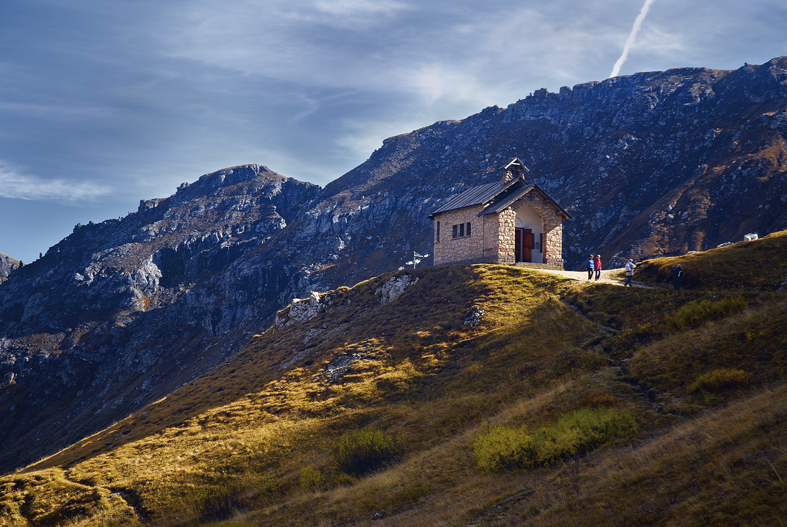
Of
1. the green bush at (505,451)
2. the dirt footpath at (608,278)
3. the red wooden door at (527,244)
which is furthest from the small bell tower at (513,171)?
the green bush at (505,451)

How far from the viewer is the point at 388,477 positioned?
20.2m

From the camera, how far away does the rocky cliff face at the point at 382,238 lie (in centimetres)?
11103

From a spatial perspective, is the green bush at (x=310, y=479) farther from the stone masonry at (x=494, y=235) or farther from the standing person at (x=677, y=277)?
the stone masonry at (x=494, y=235)

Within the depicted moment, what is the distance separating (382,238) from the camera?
17562cm

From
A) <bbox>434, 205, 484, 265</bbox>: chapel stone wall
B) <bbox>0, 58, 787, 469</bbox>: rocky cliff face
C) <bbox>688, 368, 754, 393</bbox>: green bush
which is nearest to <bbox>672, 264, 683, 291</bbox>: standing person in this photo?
<bbox>688, 368, 754, 393</bbox>: green bush

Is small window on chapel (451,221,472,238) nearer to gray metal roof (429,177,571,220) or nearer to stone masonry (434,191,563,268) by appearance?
stone masonry (434,191,563,268)

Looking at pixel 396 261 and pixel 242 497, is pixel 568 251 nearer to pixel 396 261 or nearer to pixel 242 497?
pixel 396 261

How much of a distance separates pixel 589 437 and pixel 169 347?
16338cm

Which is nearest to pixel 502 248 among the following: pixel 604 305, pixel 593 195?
pixel 604 305

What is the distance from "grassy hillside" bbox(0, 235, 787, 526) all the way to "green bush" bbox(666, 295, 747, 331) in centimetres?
8

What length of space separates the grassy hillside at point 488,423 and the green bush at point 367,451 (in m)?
0.10

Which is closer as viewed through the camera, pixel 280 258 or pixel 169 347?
pixel 169 347

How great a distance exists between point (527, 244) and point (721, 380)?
99.3 feet

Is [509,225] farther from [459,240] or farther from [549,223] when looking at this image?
[459,240]
